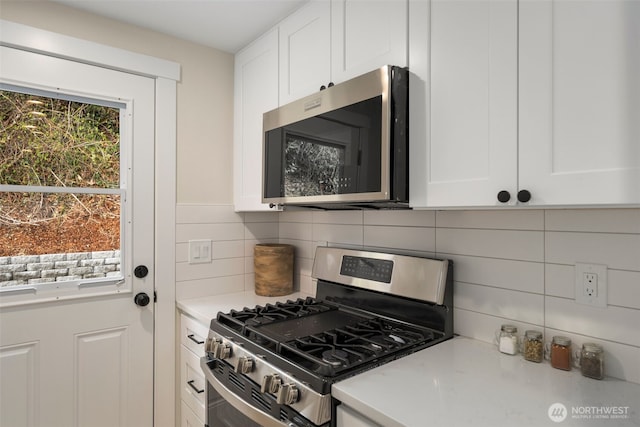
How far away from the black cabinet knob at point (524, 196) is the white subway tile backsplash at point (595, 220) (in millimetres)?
329

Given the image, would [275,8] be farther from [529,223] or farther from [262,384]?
[262,384]

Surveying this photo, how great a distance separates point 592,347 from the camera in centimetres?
105

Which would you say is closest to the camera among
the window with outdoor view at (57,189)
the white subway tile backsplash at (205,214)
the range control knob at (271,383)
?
the range control knob at (271,383)

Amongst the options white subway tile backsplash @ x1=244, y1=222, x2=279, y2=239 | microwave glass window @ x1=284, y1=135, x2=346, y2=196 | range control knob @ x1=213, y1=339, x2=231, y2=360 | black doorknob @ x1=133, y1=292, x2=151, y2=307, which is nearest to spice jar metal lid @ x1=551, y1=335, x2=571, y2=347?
microwave glass window @ x1=284, y1=135, x2=346, y2=196

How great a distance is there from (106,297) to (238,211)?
30.8 inches

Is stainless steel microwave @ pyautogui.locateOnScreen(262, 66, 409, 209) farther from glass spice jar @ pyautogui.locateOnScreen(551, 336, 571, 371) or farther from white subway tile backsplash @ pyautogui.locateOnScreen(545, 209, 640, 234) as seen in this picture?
glass spice jar @ pyautogui.locateOnScreen(551, 336, 571, 371)

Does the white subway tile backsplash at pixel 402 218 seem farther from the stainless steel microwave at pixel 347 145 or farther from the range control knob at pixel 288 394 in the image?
the range control knob at pixel 288 394

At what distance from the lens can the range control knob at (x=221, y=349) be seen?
1.39 m

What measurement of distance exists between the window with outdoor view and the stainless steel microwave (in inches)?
32.8

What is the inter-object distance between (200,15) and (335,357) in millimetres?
1612

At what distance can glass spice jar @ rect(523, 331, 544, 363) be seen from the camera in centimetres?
115

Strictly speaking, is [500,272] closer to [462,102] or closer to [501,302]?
[501,302]

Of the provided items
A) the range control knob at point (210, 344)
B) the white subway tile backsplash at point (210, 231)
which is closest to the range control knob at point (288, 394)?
the range control knob at point (210, 344)

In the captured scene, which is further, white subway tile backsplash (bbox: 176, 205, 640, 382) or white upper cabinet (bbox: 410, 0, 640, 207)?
white subway tile backsplash (bbox: 176, 205, 640, 382)
